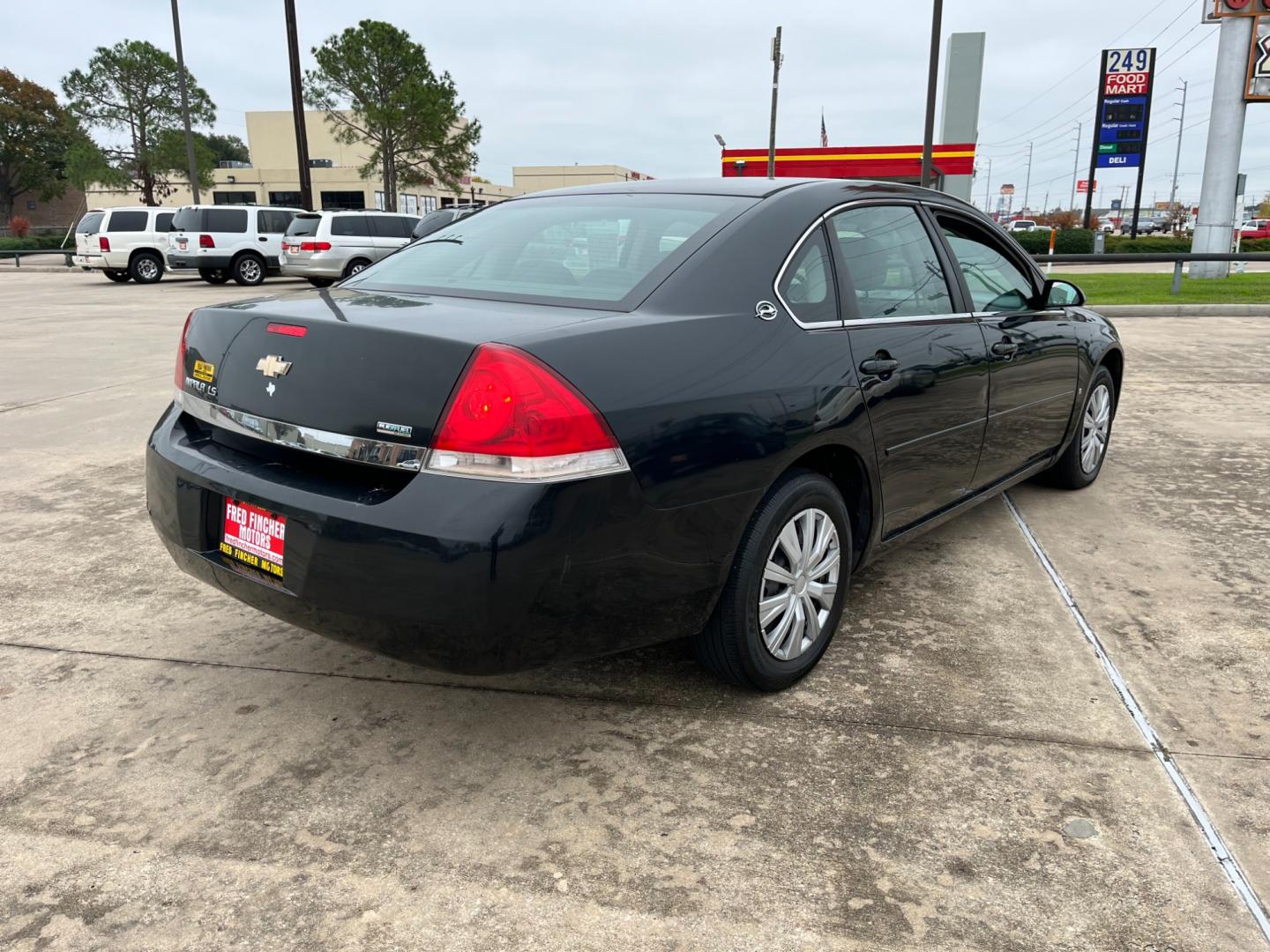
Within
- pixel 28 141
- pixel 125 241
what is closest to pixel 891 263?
pixel 125 241

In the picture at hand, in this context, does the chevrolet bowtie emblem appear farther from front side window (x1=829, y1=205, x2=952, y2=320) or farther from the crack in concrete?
the crack in concrete

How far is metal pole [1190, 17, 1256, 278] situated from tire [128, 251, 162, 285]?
2458cm

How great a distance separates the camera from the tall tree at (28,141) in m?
65.4

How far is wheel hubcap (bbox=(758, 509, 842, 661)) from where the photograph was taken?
2889mm

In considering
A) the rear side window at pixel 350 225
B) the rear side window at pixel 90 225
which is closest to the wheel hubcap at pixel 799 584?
the rear side window at pixel 350 225

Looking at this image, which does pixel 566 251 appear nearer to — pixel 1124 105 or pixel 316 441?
pixel 316 441

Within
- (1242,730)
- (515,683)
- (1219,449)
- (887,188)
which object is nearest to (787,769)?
(515,683)

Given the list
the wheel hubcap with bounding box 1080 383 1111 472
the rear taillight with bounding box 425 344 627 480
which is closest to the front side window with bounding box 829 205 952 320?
the rear taillight with bounding box 425 344 627 480

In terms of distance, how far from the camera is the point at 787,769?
8.61 ft

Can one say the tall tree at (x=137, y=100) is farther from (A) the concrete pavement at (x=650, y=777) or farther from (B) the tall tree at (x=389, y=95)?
(A) the concrete pavement at (x=650, y=777)

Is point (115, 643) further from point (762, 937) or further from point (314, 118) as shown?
point (314, 118)

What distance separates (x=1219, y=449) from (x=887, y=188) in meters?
3.71

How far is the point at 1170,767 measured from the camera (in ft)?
8.60

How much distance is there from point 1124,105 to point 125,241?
34579 mm
